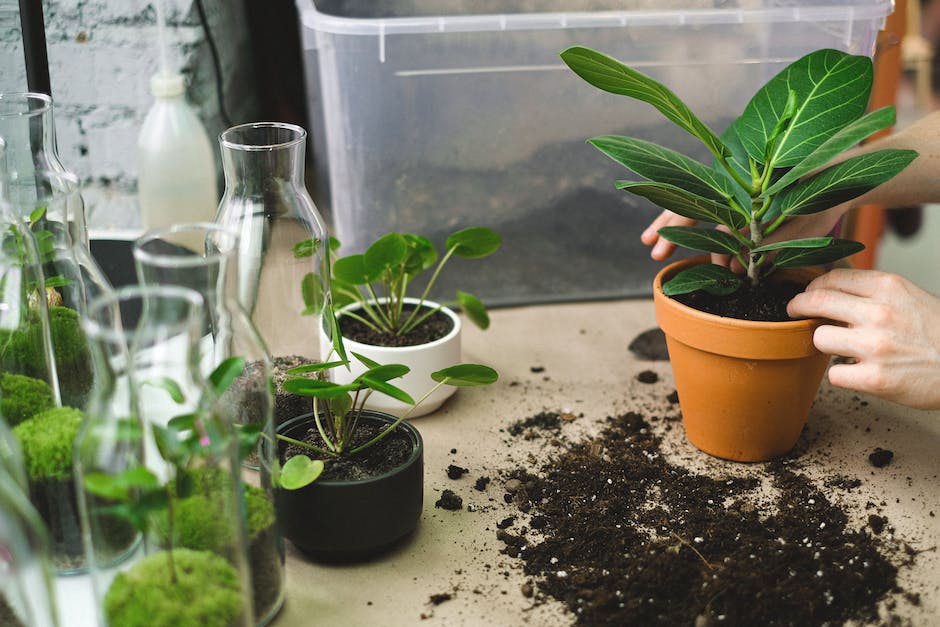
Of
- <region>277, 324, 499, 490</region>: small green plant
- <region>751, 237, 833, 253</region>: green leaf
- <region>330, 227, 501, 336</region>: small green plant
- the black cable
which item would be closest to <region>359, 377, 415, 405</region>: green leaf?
<region>277, 324, 499, 490</region>: small green plant

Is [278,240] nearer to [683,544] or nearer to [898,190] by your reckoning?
[683,544]

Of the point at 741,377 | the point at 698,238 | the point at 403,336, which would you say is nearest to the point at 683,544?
the point at 741,377

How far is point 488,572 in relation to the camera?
0.73 m

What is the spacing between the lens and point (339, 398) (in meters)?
0.74

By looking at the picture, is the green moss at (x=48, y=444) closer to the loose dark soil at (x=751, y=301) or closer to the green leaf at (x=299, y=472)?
the green leaf at (x=299, y=472)

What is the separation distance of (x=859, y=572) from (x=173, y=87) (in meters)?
1.00

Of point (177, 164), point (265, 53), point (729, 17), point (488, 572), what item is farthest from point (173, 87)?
point (488, 572)

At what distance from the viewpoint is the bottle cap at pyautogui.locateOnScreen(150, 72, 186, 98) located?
122 centimetres

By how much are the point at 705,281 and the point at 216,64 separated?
2.91 ft

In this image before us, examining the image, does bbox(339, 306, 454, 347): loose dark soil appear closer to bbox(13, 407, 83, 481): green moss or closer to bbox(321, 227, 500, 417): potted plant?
bbox(321, 227, 500, 417): potted plant

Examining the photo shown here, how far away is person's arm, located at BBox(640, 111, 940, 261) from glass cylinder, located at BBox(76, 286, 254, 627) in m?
0.53

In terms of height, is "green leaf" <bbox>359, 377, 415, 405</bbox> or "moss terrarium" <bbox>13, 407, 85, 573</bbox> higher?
"green leaf" <bbox>359, 377, 415, 405</bbox>

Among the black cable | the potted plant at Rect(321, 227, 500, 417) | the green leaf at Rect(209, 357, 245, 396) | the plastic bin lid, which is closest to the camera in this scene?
the green leaf at Rect(209, 357, 245, 396)

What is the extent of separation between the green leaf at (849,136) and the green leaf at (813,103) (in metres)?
0.07
